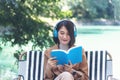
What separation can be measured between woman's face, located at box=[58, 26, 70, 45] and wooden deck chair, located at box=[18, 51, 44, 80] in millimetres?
499

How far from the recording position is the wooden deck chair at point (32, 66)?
348 centimetres

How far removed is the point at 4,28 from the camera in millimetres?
4941

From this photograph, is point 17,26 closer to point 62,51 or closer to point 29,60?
point 29,60

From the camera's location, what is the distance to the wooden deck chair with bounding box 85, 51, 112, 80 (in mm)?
3491

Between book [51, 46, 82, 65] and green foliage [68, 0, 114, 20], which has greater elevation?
green foliage [68, 0, 114, 20]

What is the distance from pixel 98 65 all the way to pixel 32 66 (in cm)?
61

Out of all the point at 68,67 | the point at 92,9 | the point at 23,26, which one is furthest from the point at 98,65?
the point at 92,9

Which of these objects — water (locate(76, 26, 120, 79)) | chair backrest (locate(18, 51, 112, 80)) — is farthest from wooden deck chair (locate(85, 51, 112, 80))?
water (locate(76, 26, 120, 79))

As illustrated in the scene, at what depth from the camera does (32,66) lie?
350 centimetres

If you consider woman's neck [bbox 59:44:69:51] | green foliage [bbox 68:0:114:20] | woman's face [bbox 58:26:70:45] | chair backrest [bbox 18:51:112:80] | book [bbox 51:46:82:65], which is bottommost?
chair backrest [bbox 18:51:112:80]

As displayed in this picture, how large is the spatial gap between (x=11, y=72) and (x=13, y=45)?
4.09ft

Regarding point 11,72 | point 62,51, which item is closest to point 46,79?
point 62,51

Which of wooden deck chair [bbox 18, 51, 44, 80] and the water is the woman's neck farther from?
the water

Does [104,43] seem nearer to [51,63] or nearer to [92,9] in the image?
[92,9]
